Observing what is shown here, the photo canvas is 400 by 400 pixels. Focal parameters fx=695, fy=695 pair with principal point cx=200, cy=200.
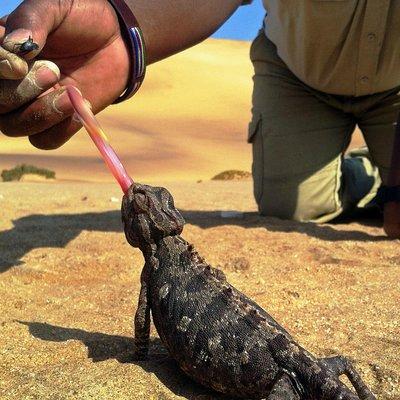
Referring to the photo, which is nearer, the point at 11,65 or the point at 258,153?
the point at 11,65

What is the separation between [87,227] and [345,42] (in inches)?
106

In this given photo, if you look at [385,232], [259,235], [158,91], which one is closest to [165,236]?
[259,235]

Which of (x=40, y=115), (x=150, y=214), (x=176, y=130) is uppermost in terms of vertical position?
(x=40, y=115)

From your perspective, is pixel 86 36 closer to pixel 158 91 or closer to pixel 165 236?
pixel 165 236

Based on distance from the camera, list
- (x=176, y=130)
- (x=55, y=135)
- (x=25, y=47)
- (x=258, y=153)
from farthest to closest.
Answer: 1. (x=176, y=130)
2. (x=258, y=153)
3. (x=55, y=135)
4. (x=25, y=47)

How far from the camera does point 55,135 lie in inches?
150

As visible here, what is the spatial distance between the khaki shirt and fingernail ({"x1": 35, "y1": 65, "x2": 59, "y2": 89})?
310 cm

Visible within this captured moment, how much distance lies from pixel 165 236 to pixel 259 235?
2716 millimetres

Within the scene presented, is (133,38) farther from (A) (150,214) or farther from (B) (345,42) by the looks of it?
(B) (345,42)

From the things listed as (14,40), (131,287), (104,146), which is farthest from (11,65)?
(131,287)

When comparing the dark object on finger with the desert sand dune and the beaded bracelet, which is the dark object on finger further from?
the desert sand dune

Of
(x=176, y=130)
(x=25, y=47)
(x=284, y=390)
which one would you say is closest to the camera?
(x=284, y=390)

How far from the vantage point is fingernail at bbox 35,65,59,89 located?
10.4 ft

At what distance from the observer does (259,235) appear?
18.1 feet
